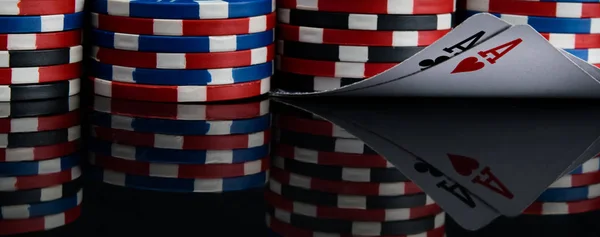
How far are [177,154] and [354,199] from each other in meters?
0.42

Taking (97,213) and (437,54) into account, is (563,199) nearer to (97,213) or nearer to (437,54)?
(437,54)

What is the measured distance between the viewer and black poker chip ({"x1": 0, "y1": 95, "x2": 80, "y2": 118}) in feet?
7.98

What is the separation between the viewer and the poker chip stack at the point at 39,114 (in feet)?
5.97

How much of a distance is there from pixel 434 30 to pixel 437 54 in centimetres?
31

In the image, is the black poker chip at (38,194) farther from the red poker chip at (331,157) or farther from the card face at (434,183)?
the card face at (434,183)

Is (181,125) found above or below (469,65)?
below

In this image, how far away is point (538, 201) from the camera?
2.02 meters

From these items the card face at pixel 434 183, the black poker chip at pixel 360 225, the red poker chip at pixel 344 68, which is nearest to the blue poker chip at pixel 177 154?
the card face at pixel 434 183

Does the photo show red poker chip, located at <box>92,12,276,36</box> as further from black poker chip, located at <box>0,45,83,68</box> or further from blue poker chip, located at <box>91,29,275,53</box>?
black poker chip, located at <box>0,45,83,68</box>

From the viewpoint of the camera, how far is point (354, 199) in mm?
1888

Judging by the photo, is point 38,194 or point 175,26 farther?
point 175,26

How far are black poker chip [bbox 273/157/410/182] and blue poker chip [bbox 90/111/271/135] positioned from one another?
0.71 ft

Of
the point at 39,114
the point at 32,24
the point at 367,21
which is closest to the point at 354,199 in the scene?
the point at 39,114

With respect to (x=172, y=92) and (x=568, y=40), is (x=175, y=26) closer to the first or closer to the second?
(x=172, y=92)
